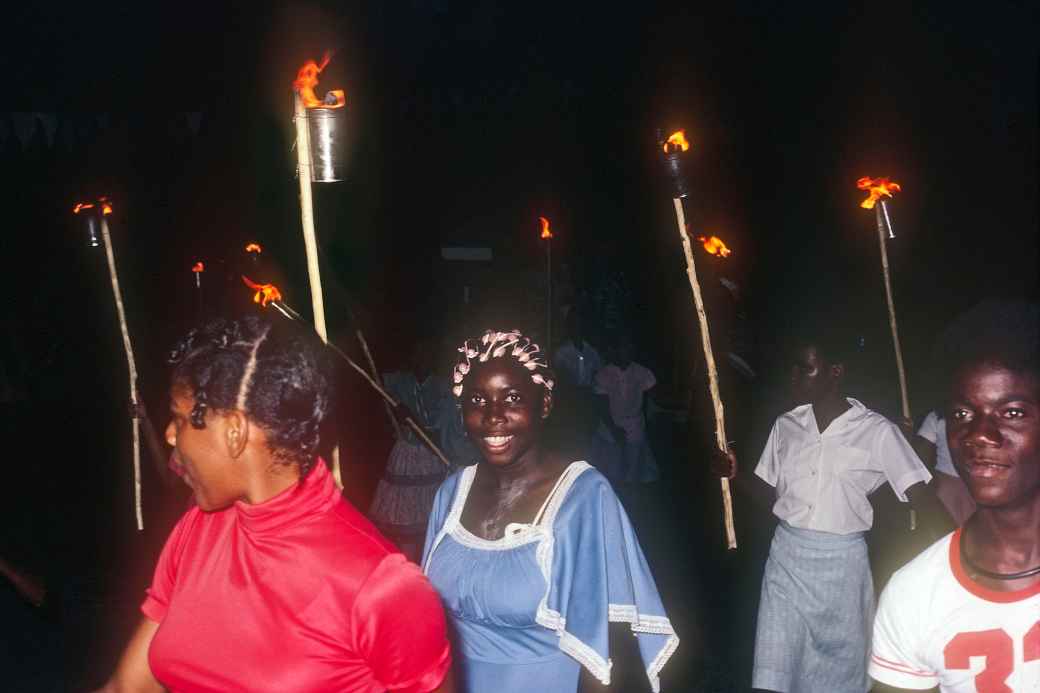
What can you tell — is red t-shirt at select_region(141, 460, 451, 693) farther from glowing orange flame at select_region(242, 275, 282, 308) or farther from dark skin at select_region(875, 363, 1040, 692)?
glowing orange flame at select_region(242, 275, 282, 308)

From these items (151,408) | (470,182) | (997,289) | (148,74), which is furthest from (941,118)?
(151,408)

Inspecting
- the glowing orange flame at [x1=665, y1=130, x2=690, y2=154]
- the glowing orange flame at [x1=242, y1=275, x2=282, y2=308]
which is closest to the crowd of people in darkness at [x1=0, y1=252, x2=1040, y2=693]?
the glowing orange flame at [x1=242, y1=275, x2=282, y2=308]

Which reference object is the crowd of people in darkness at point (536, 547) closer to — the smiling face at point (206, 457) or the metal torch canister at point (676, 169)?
the smiling face at point (206, 457)

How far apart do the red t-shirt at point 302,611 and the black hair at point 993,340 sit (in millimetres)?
1562

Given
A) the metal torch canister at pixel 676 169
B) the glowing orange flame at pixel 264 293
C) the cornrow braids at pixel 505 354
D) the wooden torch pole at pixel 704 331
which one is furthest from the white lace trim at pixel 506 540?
the metal torch canister at pixel 676 169

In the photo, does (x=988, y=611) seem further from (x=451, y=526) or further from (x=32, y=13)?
(x=32, y=13)

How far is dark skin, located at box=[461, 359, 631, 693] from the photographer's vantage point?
352 centimetres

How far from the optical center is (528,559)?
3.29 m

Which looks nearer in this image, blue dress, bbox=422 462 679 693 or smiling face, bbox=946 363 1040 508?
smiling face, bbox=946 363 1040 508

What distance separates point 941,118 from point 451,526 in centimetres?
836

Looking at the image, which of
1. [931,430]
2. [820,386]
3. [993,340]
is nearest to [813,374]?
[820,386]

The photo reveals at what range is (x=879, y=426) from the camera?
4844 mm

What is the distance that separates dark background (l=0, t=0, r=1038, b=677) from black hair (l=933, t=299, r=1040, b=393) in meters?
2.78

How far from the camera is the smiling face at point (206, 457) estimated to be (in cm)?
230
